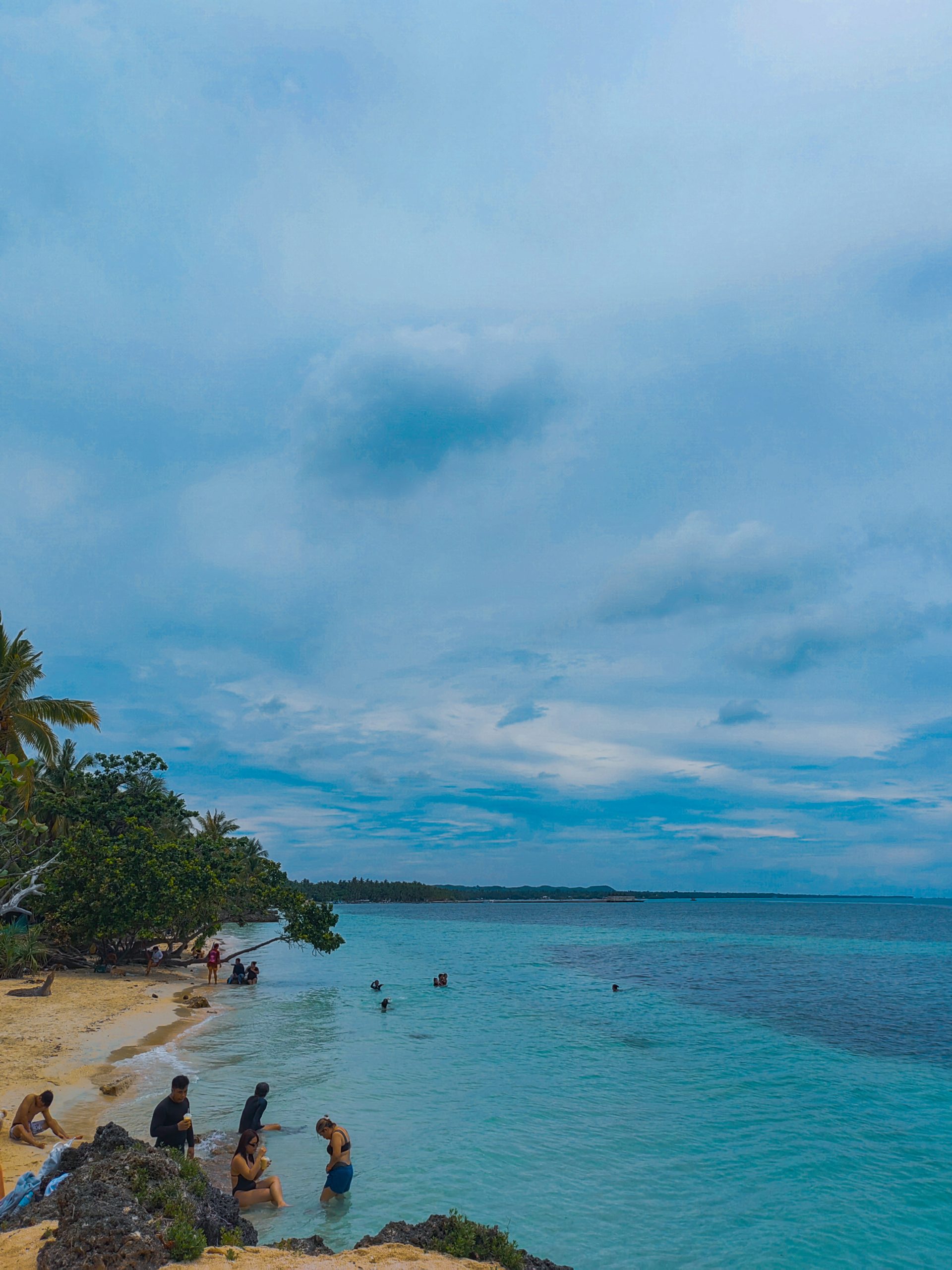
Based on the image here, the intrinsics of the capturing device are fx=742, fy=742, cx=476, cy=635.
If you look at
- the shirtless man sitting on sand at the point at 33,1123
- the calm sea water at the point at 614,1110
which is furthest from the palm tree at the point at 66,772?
the shirtless man sitting on sand at the point at 33,1123

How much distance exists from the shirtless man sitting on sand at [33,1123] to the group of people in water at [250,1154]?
5.19 feet

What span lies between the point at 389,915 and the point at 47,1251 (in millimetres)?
146010

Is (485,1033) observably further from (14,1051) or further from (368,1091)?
(14,1051)

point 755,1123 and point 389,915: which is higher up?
point 755,1123

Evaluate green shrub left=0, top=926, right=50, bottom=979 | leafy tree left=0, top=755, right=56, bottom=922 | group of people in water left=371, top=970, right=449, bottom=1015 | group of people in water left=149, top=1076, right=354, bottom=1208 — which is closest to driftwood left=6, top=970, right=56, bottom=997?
green shrub left=0, top=926, right=50, bottom=979

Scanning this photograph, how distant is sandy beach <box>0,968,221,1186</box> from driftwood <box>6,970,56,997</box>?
19 centimetres

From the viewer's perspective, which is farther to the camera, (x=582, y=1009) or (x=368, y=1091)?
(x=582, y=1009)

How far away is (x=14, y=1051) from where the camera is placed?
16312 mm

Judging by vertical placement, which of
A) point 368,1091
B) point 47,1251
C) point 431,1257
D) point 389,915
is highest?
point 47,1251

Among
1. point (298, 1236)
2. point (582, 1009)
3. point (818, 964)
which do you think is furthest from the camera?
point (818, 964)

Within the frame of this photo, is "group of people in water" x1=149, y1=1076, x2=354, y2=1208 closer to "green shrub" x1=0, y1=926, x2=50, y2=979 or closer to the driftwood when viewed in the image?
the driftwood

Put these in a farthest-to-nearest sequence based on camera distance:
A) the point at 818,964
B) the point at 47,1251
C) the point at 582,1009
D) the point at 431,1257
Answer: the point at 818,964 < the point at 582,1009 < the point at 431,1257 < the point at 47,1251

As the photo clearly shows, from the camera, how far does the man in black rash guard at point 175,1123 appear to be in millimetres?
10477

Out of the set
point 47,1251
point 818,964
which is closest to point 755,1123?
point 47,1251
